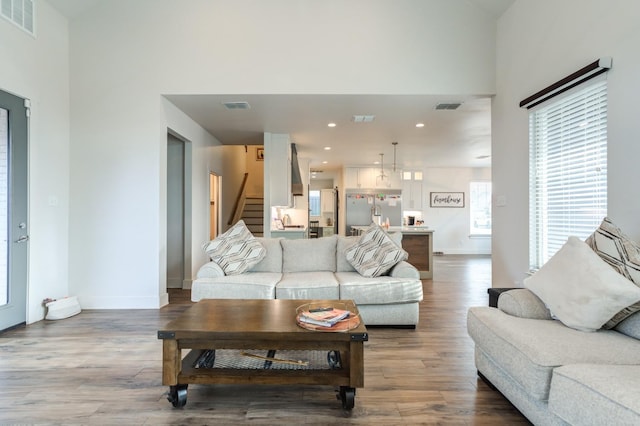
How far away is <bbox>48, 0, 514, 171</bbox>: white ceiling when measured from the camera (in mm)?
4371

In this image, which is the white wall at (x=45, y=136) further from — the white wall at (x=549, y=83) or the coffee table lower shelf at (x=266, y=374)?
the white wall at (x=549, y=83)

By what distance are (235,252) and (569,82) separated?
347 cm

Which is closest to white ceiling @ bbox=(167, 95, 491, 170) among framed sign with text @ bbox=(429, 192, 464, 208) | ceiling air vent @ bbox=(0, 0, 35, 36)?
ceiling air vent @ bbox=(0, 0, 35, 36)

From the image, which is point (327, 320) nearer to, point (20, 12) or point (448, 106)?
point (448, 106)

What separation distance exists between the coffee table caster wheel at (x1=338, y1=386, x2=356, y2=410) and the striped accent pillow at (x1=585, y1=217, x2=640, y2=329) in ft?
4.68

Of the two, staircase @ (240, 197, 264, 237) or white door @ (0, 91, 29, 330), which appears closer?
white door @ (0, 91, 29, 330)

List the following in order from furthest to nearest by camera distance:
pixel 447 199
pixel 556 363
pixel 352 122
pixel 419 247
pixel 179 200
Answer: pixel 447 199 < pixel 419 247 < pixel 352 122 < pixel 179 200 < pixel 556 363

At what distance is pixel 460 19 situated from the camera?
13.9 feet

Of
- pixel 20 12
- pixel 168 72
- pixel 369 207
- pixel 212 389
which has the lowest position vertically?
pixel 212 389

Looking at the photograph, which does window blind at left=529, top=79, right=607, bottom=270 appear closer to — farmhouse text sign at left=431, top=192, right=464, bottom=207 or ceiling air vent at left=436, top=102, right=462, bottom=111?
ceiling air vent at left=436, top=102, right=462, bottom=111

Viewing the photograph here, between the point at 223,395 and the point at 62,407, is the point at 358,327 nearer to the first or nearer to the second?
the point at 223,395

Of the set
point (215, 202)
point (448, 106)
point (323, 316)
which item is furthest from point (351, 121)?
point (323, 316)

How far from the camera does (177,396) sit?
6.41ft

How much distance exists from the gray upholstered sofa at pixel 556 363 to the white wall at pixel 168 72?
2984mm
